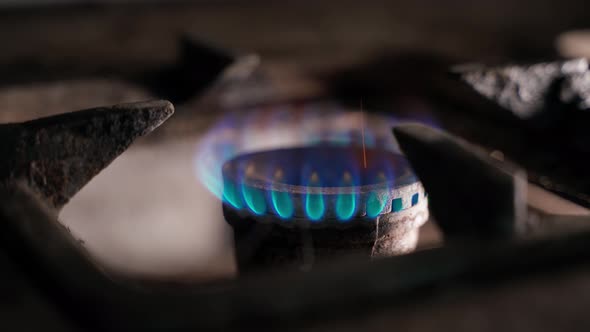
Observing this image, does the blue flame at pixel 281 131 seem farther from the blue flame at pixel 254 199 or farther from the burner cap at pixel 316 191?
the blue flame at pixel 254 199

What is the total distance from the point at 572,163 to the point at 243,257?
49 cm

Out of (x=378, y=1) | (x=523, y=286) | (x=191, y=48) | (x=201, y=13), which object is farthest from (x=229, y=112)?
(x=523, y=286)

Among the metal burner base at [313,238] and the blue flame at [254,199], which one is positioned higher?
the blue flame at [254,199]

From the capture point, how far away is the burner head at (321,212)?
0.75 meters

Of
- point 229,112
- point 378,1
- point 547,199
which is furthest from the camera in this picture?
point 378,1

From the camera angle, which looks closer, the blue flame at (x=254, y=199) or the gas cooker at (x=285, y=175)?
the gas cooker at (x=285, y=175)

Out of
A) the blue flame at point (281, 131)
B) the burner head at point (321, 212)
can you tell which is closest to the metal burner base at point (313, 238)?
the burner head at point (321, 212)

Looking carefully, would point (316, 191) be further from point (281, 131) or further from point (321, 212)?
point (281, 131)

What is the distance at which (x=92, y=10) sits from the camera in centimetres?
165

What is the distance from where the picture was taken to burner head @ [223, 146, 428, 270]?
0.75 m

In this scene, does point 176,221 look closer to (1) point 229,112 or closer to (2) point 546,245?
(1) point 229,112

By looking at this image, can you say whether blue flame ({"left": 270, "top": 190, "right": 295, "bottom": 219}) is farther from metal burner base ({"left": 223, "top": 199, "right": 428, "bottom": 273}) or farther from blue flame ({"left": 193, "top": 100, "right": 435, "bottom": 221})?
blue flame ({"left": 193, "top": 100, "right": 435, "bottom": 221})

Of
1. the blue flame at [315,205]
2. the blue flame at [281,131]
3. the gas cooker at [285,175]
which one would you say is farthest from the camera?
the blue flame at [281,131]

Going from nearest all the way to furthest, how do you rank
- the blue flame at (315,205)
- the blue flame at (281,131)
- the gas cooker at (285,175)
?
the gas cooker at (285,175), the blue flame at (315,205), the blue flame at (281,131)
